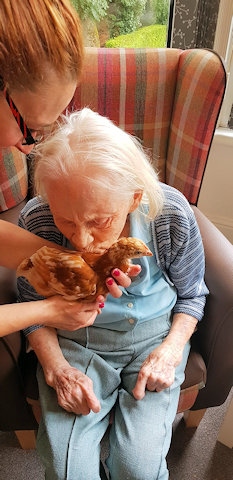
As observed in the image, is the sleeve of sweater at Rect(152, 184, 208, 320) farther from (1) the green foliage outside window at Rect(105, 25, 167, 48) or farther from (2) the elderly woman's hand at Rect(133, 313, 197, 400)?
(1) the green foliage outside window at Rect(105, 25, 167, 48)

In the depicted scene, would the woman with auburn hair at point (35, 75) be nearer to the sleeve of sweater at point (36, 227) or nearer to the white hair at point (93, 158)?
the white hair at point (93, 158)

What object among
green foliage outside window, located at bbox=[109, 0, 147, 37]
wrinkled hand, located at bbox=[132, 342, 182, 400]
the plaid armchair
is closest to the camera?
wrinkled hand, located at bbox=[132, 342, 182, 400]

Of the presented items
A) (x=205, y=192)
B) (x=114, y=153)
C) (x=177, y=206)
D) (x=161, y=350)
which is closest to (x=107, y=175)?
(x=114, y=153)

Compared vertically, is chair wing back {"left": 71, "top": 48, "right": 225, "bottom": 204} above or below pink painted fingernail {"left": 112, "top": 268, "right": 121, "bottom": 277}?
above

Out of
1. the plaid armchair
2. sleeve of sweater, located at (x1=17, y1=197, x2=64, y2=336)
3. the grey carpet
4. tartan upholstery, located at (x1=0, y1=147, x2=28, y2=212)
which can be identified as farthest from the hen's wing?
the grey carpet

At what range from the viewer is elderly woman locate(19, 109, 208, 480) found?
853 millimetres

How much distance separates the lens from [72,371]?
993mm

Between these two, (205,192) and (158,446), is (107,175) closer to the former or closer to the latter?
(158,446)

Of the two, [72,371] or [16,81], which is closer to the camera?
[16,81]

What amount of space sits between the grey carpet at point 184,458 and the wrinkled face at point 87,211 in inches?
33.2

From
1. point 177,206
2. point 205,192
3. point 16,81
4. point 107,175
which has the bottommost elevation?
point 205,192

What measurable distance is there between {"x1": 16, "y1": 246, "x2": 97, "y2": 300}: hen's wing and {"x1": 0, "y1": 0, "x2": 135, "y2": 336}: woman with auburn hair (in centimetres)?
5

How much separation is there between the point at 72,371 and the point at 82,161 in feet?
1.67

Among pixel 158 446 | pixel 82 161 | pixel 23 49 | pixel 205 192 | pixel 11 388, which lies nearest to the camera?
pixel 23 49
